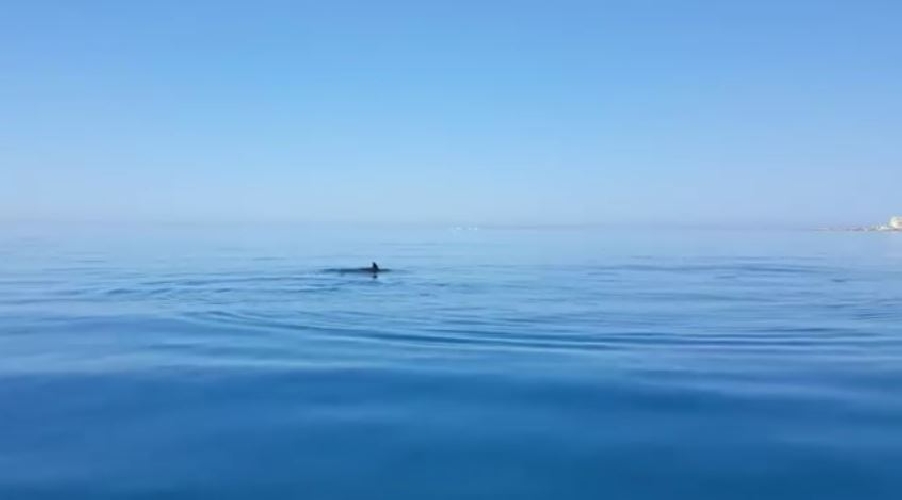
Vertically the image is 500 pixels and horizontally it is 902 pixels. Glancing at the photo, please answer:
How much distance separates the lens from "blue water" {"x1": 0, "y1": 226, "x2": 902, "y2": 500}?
22.5 ft

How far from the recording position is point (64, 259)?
37.0m

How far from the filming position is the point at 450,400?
935cm

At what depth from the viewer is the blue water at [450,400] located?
6848 millimetres

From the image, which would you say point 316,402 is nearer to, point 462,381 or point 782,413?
point 462,381

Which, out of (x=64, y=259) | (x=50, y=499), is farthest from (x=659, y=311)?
(x=64, y=259)

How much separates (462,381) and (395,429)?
225 cm

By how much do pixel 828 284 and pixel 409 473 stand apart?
23.5m

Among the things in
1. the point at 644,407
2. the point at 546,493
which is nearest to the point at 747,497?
the point at 546,493

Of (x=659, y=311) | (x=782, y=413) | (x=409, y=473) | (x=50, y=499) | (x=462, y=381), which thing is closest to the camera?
(x=50, y=499)

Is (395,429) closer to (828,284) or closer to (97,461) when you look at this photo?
(97,461)

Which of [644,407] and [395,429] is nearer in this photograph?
[395,429]

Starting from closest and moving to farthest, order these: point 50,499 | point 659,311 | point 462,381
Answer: point 50,499 → point 462,381 → point 659,311

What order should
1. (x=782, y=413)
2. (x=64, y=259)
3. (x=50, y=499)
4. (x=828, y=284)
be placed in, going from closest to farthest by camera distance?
1. (x=50, y=499)
2. (x=782, y=413)
3. (x=828, y=284)
4. (x=64, y=259)

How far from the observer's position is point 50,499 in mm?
6359
